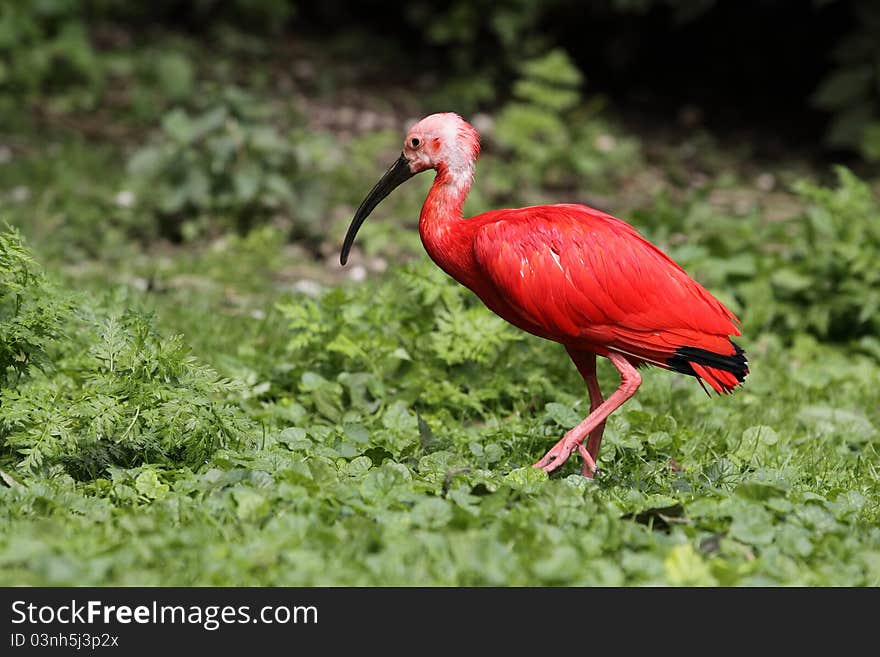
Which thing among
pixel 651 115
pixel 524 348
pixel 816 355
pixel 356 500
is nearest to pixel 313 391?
pixel 524 348

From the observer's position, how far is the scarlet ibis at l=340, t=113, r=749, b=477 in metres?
4.34

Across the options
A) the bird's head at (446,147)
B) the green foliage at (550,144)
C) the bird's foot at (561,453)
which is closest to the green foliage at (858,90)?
the green foliage at (550,144)

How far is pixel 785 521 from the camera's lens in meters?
3.85

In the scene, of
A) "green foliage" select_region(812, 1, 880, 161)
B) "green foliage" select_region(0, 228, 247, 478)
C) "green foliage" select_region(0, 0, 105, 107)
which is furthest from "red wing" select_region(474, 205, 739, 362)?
"green foliage" select_region(0, 0, 105, 107)

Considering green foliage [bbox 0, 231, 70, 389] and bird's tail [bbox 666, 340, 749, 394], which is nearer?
green foliage [bbox 0, 231, 70, 389]

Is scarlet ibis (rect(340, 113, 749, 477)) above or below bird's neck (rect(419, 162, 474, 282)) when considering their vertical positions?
below

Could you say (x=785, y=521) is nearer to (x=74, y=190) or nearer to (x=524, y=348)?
(x=524, y=348)

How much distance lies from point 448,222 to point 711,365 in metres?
Answer: 1.09

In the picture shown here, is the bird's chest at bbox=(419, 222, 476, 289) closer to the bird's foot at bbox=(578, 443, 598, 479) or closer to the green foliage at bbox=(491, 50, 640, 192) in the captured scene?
the bird's foot at bbox=(578, 443, 598, 479)

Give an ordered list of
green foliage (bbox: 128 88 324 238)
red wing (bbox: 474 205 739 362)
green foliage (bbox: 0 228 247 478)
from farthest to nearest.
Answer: green foliage (bbox: 128 88 324 238)
red wing (bbox: 474 205 739 362)
green foliage (bbox: 0 228 247 478)

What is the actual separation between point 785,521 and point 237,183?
462 centimetres

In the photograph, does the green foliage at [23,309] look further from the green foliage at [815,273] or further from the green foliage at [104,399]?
the green foliage at [815,273]

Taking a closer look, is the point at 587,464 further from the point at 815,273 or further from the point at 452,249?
the point at 815,273

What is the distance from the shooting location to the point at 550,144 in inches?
358
